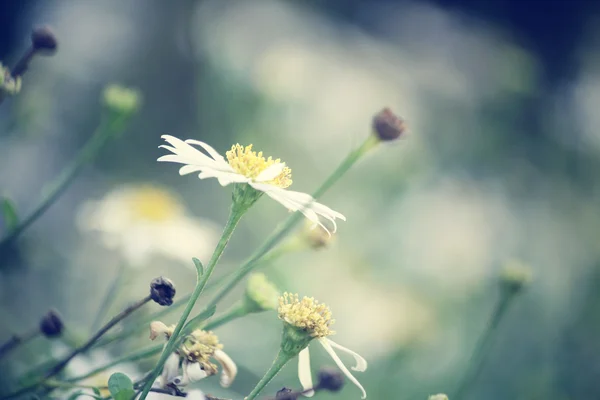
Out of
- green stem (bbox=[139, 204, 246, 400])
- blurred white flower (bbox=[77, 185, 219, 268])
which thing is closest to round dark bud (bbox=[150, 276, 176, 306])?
green stem (bbox=[139, 204, 246, 400])

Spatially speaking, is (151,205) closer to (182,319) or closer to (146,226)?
(146,226)

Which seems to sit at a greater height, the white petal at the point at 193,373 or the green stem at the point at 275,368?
the green stem at the point at 275,368

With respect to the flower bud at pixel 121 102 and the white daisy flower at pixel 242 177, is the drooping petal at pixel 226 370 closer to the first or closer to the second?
the white daisy flower at pixel 242 177

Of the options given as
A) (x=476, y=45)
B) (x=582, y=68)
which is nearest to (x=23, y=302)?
(x=476, y=45)

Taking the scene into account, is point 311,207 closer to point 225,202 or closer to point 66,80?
point 225,202

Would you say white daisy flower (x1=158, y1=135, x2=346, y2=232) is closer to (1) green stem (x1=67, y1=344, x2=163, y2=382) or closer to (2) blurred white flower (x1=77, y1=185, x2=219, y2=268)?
(1) green stem (x1=67, y1=344, x2=163, y2=382)

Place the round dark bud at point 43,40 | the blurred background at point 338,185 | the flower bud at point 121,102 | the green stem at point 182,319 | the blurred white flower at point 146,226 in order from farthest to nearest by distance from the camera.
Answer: the blurred background at point 338,185 < the blurred white flower at point 146,226 < the flower bud at point 121,102 < the round dark bud at point 43,40 < the green stem at point 182,319

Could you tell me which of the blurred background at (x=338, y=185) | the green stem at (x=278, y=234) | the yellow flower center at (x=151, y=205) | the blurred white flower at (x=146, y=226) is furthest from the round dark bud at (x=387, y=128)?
the yellow flower center at (x=151, y=205)
